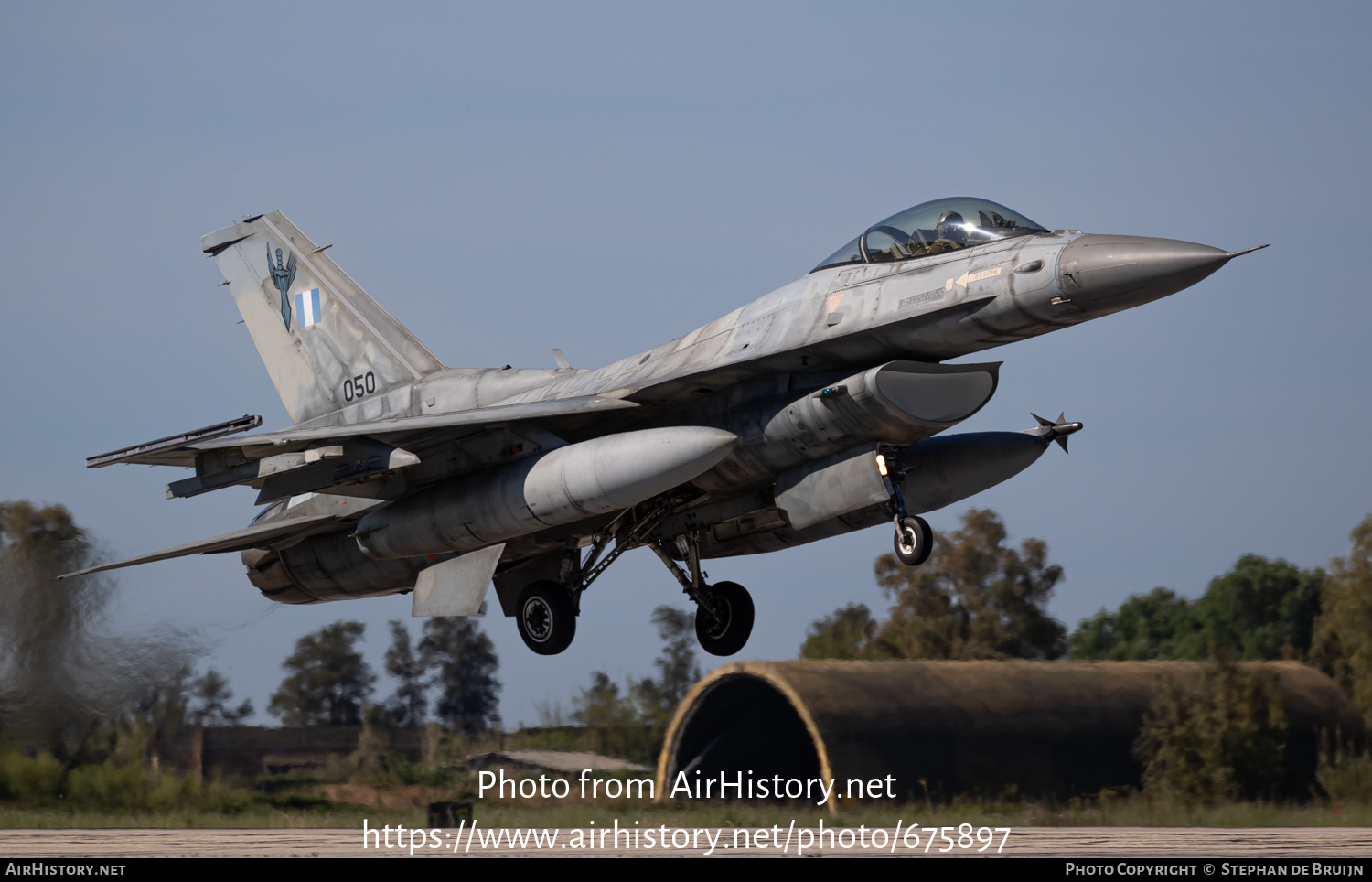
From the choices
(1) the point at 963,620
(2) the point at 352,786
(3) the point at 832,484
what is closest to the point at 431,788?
(2) the point at 352,786

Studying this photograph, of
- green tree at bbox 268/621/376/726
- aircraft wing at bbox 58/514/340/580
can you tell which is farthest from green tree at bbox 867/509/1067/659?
aircraft wing at bbox 58/514/340/580

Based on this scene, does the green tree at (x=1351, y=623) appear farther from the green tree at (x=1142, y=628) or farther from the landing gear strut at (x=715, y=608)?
the landing gear strut at (x=715, y=608)

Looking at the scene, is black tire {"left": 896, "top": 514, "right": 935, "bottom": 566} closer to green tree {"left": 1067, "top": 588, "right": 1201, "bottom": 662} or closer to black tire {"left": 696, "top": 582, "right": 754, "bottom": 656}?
black tire {"left": 696, "top": 582, "right": 754, "bottom": 656}

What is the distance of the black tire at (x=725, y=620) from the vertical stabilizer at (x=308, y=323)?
487 centimetres

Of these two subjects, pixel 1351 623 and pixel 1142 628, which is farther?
pixel 1142 628

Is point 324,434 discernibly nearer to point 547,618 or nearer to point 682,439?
point 547,618

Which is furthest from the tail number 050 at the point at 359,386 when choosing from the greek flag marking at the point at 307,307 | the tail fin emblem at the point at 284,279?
the tail fin emblem at the point at 284,279

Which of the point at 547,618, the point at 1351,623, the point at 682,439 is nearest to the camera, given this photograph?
the point at 682,439

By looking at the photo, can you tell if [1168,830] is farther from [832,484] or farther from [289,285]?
[289,285]

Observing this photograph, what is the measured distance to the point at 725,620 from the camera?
17453 millimetres

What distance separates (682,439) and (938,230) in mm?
3224

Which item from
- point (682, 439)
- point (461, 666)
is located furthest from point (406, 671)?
point (682, 439)

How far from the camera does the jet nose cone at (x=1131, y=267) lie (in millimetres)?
13016
